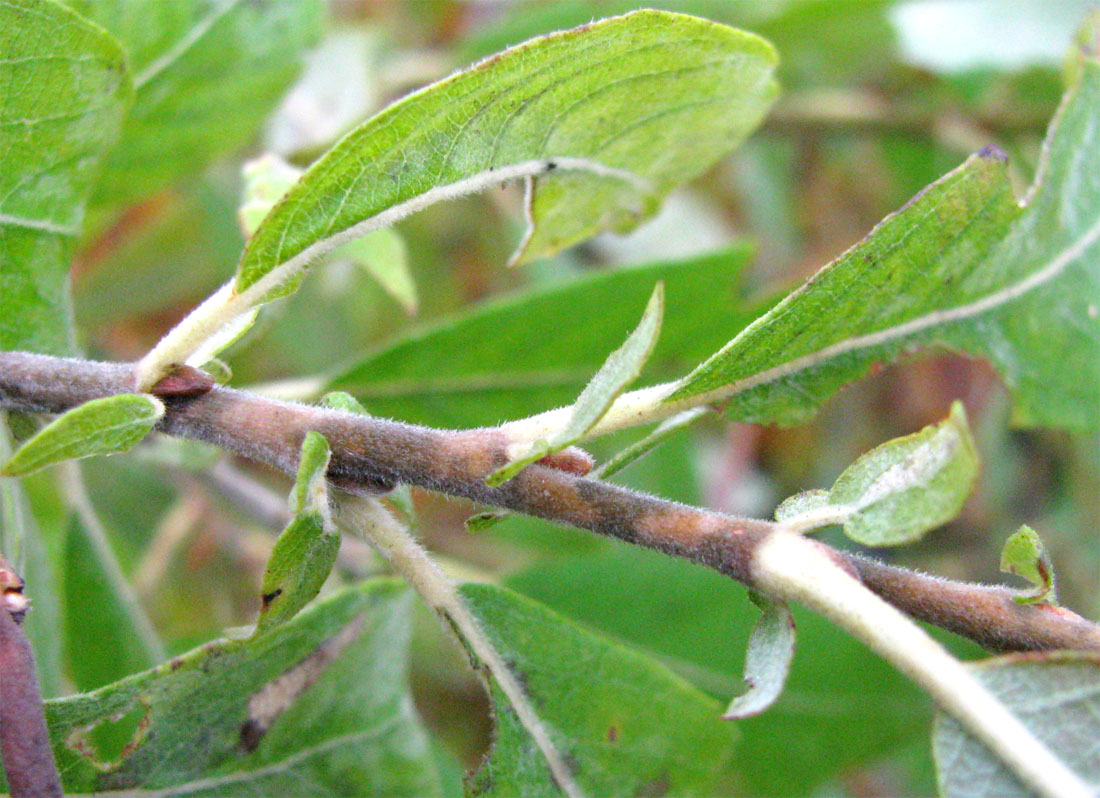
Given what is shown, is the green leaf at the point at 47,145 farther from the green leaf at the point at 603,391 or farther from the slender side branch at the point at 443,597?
the green leaf at the point at 603,391

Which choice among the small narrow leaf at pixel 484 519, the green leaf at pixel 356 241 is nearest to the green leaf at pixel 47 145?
the green leaf at pixel 356 241

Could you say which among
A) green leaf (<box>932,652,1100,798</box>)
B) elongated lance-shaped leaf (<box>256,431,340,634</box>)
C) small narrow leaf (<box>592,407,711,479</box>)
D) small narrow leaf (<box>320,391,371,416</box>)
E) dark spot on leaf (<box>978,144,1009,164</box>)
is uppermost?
dark spot on leaf (<box>978,144,1009,164</box>)

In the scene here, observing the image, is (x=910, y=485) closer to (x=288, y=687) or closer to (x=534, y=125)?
(x=534, y=125)

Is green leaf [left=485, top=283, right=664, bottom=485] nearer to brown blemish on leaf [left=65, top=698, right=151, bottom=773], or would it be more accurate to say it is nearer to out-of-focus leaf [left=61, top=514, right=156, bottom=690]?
brown blemish on leaf [left=65, top=698, right=151, bottom=773]

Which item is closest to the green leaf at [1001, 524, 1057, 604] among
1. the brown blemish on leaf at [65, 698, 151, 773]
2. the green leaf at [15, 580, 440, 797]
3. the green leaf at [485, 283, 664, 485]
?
the green leaf at [485, 283, 664, 485]

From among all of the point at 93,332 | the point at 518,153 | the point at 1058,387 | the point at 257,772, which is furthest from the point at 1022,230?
the point at 93,332
